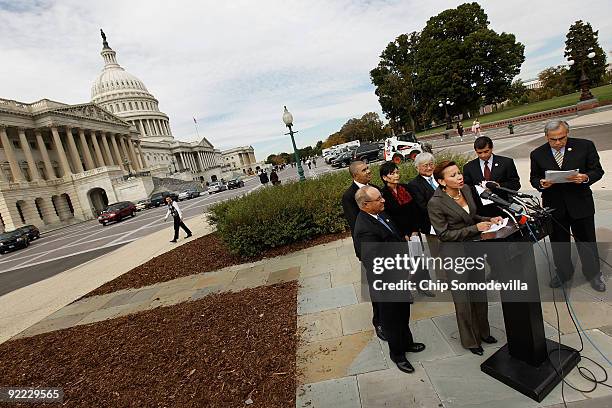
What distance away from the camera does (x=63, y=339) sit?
5.88 metres

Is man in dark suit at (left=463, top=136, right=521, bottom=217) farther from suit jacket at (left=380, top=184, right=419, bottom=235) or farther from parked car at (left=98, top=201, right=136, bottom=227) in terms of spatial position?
parked car at (left=98, top=201, right=136, bottom=227)

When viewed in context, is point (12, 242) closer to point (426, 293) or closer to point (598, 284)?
point (426, 293)

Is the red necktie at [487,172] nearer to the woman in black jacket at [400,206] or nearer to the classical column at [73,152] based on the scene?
the woman in black jacket at [400,206]

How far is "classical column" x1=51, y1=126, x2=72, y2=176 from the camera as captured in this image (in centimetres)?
5172

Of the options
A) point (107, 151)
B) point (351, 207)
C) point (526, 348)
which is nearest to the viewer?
point (526, 348)

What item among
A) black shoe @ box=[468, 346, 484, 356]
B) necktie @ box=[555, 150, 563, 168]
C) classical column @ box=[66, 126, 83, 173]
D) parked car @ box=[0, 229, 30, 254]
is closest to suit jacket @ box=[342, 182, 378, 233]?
black shoe @ box=[468, 346, 484, 356]

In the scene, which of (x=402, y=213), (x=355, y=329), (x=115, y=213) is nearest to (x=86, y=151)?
(x=115, y=213)

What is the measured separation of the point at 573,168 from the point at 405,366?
9.94 feet

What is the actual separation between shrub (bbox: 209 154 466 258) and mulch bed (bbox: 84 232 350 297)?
220 mm

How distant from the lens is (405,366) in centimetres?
345

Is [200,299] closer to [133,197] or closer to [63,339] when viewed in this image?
[63,339]

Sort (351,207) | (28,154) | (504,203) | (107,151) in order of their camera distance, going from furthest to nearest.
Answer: (107,151), (28,154), (351,207), (504,203)

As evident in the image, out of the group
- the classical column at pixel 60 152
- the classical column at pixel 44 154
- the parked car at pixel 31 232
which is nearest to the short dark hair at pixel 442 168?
the parked car at pixel 31 232

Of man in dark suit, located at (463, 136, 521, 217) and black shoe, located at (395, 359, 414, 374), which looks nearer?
black shoe, located at (395, 359, 414, 374)
